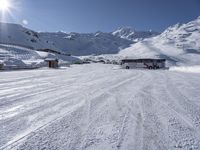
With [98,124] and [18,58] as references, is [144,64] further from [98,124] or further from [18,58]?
[98,124]

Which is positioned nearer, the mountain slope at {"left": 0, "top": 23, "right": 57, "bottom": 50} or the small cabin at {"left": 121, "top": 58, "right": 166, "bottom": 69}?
the small cabin at {"left": 121, "top": 58, "right": 166, "bottom": 69}

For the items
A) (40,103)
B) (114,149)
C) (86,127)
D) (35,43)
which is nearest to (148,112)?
(86,127)

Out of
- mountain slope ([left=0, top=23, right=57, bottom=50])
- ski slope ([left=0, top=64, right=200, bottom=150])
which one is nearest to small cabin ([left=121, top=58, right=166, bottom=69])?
ski slope ([left=0, top=64, right=200, bottom=150])

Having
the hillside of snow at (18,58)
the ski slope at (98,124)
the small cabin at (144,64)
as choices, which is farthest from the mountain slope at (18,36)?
the ski slope at (98,124)

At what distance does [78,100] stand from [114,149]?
15.0ft

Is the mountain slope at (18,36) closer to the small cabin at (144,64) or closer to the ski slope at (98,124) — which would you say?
the small cabin at (144,64)

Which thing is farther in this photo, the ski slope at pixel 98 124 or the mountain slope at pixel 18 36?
the mountain slope at pixel 18 36

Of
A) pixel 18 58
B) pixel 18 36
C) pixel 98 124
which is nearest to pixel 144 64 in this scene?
pixel 18 58

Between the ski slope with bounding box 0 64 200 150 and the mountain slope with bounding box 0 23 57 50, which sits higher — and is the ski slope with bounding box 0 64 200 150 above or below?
below

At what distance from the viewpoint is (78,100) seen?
8.67 meters

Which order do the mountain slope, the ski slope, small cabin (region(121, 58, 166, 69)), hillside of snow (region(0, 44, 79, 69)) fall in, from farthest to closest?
1. the mountain slope
2. small cabin (region(121, 58, 166, 69))
3. hillside of snow (region(0, 44, 79, 69))
4. the ski slope

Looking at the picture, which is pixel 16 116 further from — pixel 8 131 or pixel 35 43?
pixel 35 43

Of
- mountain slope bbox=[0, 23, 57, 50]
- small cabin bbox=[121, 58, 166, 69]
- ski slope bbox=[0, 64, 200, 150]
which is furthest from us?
mountain slope bbox=[0, 23, 57, 50]

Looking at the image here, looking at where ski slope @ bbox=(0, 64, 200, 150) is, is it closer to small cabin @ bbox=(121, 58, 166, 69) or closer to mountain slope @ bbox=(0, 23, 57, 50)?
small cabin @ bbox=(121, 58, 166, 69)
